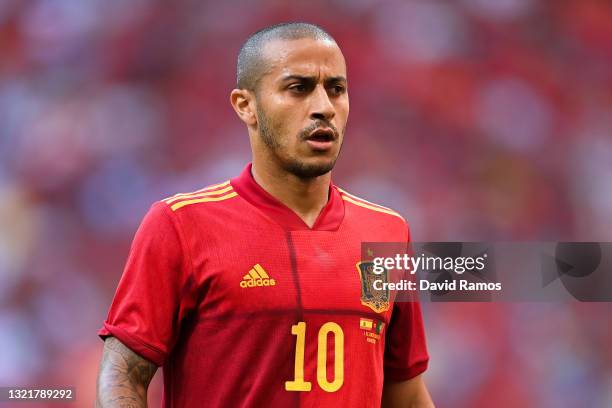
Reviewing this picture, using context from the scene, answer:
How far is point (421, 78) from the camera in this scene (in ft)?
13.0

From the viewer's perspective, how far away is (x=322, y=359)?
1885 millimetres

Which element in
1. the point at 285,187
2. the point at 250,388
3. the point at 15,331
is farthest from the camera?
the point at 15,331

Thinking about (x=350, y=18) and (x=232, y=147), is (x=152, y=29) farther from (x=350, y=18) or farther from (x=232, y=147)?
(x=350, y=18)

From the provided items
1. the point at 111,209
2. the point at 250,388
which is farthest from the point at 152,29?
the point at 250,388

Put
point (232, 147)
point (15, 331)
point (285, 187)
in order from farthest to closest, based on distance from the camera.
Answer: point (232, 147)
point (15, 331)
point (285, 187)

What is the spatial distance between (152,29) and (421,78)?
1190mm

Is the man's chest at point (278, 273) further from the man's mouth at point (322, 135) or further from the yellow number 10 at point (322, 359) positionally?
the man's mouth at point (322, 135)

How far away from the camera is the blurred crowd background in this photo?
143 inches

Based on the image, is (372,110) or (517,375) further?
(372,110)

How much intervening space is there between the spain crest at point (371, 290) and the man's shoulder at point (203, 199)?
0.34m

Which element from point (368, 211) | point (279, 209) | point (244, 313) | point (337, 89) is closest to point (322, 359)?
point (244, 313)

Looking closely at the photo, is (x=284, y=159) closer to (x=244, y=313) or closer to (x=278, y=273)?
(x=278, y=273)

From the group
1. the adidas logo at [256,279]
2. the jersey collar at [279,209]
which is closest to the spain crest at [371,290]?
the jersey collar at [279,209]

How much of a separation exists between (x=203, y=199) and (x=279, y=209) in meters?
0.17
